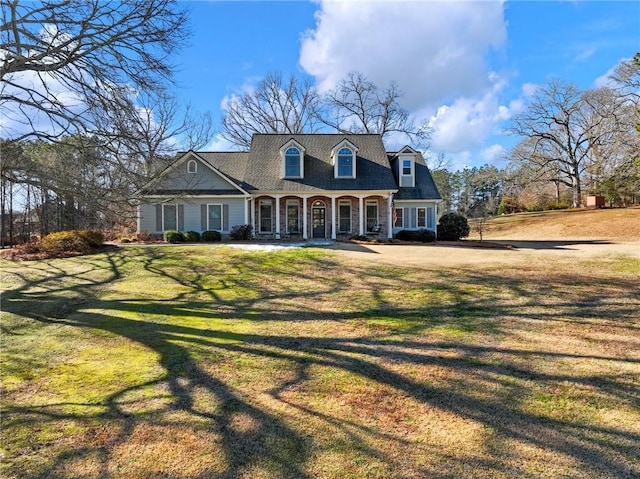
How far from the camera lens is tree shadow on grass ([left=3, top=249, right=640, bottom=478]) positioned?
3326 mm

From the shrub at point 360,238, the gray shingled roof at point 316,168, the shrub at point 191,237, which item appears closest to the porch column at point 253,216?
the gray shingled roof at point 316,168

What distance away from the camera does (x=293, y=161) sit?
22.8 m

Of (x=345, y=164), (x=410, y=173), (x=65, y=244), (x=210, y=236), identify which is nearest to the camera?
(x=65, y=244)

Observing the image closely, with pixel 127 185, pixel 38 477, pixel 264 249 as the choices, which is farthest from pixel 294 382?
pixel 264 249

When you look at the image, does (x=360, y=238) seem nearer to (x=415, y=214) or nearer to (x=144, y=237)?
(x=415, y=214)

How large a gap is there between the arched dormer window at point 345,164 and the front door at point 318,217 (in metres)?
2.08

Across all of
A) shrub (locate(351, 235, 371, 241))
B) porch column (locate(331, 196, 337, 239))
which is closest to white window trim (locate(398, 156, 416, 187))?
porch column (locate(331, 196, 337, 239))

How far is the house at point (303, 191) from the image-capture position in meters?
21.7

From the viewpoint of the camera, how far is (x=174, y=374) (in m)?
4.93

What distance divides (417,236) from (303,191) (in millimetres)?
6643

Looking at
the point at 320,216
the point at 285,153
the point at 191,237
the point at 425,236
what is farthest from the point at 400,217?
the point at 191,237

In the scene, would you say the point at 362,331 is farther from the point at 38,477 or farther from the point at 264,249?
the point at 264,249

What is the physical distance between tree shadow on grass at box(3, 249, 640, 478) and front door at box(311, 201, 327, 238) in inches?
552

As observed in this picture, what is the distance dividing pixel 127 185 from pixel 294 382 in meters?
7.98
